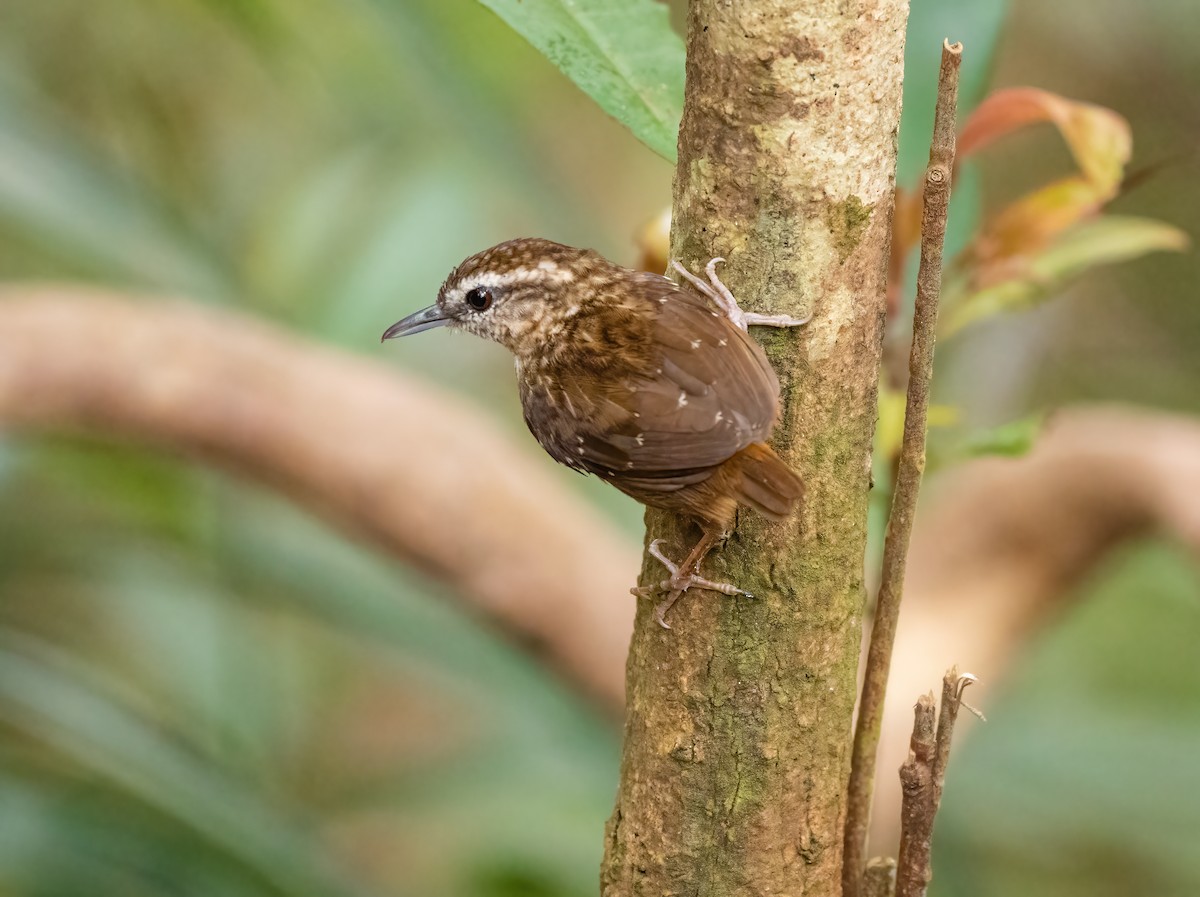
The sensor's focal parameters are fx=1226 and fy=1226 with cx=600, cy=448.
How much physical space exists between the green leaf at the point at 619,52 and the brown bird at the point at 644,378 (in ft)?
0.56

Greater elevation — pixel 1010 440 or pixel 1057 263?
pixel 1057 263

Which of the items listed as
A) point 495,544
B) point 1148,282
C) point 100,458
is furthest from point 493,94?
point 1148,282

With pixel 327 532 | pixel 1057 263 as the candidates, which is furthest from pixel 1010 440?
pixel 327 532

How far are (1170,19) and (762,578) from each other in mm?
3917

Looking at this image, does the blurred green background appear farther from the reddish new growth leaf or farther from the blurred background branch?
the blurred background branch

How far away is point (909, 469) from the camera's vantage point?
124 cm

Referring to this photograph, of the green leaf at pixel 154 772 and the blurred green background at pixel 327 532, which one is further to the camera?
the blurred green background at pixel 327 532

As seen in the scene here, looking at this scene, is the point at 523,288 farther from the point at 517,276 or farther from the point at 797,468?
the point at 797,468

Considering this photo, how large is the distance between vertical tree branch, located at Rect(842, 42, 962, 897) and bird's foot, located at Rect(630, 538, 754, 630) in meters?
0.19

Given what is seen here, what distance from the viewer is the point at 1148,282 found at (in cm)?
470

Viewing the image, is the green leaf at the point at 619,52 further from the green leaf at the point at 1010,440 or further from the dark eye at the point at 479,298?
the green leaf at the point at 1010,440

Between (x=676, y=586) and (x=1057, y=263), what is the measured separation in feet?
3.59

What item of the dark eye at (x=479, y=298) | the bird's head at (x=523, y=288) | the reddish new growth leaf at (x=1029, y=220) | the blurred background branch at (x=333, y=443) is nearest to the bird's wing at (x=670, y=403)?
the bird's head at (x=523, y=288)

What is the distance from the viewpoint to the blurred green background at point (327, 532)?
2.26m
